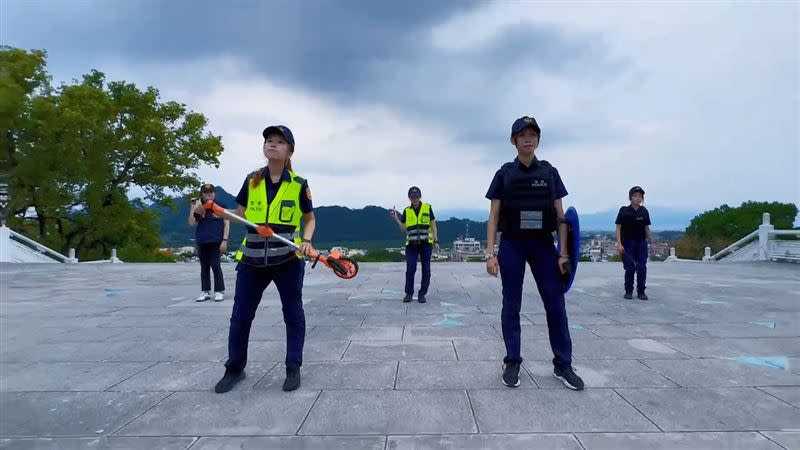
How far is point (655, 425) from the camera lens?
114 inches

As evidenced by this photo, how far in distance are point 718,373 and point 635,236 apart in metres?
4.35

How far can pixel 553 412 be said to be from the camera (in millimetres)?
3090

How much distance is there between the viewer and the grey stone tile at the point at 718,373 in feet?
11.9

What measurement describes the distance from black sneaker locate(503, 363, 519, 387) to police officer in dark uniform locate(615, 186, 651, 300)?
16.9ft

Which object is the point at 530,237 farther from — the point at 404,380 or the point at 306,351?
the point at 306,351

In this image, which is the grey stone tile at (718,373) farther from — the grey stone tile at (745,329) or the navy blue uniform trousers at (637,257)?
the navy blue uniform trousers at (637,257)

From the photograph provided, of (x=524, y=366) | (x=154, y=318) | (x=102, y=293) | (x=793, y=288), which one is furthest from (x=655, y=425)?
(x=102, y=293)

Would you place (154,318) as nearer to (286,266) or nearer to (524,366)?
(286,266)

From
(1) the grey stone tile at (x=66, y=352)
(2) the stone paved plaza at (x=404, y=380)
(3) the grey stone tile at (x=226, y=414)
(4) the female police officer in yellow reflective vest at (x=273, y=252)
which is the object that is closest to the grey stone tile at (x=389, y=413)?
(2) the stone paved plaza at (x=404, y=380)

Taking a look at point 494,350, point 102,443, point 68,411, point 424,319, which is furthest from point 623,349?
point 68,411

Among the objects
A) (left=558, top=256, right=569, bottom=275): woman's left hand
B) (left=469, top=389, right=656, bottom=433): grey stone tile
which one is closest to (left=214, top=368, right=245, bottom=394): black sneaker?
(left=469, top=389, right=656, bottom=433): grey stone tile

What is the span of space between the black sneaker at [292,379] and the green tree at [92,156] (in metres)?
24.0

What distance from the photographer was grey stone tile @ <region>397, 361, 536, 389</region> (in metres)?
3.61

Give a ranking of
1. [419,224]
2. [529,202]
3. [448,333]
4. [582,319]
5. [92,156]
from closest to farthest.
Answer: [529,202] < [448,333] < [582,319] < [419,224] < [92,156]
